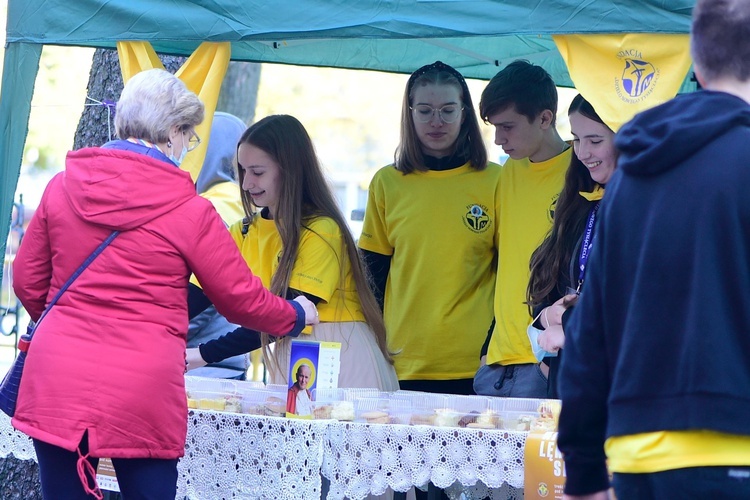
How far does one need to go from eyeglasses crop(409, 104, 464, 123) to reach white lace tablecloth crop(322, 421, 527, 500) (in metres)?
1.47

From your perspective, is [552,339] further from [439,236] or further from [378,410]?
[439,236]

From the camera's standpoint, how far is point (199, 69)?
3.80 metres

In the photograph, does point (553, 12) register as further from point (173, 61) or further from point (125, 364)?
point (173, 61)

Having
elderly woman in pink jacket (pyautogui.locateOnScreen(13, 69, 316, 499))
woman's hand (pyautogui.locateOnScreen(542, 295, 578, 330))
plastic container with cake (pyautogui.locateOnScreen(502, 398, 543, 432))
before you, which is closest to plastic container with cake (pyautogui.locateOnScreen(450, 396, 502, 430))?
plastic container with cake (pyautogui.locateOnScreen(502, 398, 543, 432))

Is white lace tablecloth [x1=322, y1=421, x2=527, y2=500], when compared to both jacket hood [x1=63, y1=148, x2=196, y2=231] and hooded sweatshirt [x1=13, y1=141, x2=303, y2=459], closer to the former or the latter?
hooded sweatshirt [x1=13, y1=141, x2=303, y2=459]

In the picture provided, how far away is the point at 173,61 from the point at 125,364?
10.2 feet

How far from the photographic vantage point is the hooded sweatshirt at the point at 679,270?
1.75 meters

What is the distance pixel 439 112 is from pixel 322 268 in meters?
0.91

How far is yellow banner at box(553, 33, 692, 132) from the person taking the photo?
10.3ft

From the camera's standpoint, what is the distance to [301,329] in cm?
347

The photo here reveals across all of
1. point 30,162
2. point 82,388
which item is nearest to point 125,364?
point 82,388

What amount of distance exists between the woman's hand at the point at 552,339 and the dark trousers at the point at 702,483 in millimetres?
1608

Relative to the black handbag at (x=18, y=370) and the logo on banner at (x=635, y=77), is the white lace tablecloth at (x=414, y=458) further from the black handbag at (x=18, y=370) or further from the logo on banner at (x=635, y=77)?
the logo on banner at (x=635, y=77)

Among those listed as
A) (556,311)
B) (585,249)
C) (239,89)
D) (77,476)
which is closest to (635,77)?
(585,249)
